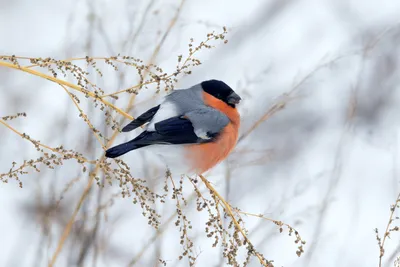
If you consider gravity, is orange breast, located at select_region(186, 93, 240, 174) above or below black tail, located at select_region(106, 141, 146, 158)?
above

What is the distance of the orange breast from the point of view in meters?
1.94

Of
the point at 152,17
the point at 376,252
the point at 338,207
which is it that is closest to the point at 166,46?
the point at 152,17

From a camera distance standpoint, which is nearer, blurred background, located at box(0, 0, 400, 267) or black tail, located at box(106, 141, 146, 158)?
black tail, located at box(106, 141, 146, 158)

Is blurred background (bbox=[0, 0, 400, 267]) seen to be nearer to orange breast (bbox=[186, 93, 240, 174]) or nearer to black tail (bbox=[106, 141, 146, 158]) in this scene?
orange breast (bbox=[186, 93, 240, 174])

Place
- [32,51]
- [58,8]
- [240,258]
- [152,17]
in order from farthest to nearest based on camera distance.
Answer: [58,8]
[32,51]
[152,17]
[240,258]

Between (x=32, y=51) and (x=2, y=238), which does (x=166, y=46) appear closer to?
(x=32, y=51)

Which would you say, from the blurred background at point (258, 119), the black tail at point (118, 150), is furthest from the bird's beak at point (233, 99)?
the black tail at point (118, 150)

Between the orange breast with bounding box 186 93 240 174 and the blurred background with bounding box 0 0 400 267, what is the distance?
1.02ft

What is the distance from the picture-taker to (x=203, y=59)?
3715mm

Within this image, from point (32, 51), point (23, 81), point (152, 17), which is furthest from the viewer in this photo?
point (32, 51)

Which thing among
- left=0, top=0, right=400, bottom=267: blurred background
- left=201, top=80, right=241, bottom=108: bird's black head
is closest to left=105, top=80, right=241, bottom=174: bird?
left=201, top=80, right=241, bottom=108: bird's black head

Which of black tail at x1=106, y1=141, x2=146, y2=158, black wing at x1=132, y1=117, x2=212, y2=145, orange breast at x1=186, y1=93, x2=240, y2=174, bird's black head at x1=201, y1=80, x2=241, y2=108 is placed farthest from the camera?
bird's black head at x1=201, y1=80, x2=241, y2=108

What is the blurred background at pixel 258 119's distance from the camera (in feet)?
9.05

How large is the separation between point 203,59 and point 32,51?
36.7 inches
